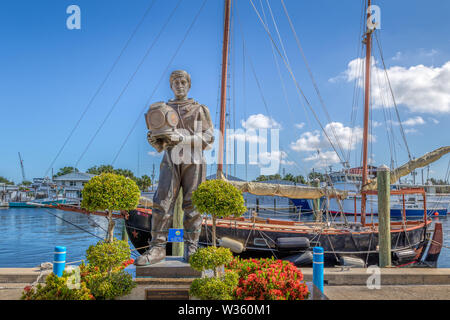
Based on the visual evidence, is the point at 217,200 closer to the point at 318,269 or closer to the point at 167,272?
the point at 167,272

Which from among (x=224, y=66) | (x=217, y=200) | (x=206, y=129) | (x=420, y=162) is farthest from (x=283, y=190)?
(x=217, y=200)

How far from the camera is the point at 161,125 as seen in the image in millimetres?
5090

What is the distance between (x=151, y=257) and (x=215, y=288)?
1.57 m

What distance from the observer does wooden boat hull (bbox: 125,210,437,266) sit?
11.7 m

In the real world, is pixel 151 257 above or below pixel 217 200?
below

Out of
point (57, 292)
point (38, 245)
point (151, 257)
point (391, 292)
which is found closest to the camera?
point (57, 292)

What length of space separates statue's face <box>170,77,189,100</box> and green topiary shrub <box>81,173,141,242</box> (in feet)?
6.59

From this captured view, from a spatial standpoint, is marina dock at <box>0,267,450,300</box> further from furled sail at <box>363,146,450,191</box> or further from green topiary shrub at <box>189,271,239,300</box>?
furled sail at <box>363,146,450,191</box>

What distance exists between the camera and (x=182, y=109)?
18.3 ft

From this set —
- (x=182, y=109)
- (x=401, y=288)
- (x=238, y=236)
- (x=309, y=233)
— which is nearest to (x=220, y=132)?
(x=238, y=236)

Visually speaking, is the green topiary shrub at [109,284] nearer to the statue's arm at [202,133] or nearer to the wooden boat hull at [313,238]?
the statue's arm at [202,133]

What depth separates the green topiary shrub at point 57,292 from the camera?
3.80 metres
